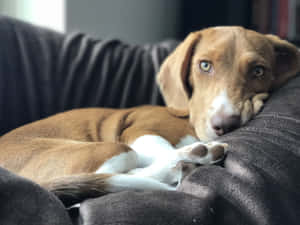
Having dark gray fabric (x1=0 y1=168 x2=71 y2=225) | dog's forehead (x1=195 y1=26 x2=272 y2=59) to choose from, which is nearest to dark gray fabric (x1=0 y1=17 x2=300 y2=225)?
dark gray fabric (x1=0 y1=168 x2=71 y2=225)

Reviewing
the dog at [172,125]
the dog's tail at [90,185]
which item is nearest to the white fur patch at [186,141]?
the dog at [172,125]

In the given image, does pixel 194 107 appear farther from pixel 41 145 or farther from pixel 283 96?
pixel 41 145

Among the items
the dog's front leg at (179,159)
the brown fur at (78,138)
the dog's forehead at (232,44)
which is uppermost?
the dog's forehead at (232,44)

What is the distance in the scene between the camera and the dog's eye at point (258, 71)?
201 centimetres

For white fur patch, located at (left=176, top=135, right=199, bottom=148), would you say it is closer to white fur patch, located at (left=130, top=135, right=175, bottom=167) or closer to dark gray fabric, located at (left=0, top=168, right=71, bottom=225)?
white fur patch, located at (left=130, top=135, right=175, bottom=167)

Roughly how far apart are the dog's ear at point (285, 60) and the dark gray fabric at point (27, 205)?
1.59 m

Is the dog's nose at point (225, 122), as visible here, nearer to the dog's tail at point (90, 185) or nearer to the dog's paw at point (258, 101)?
the dog's paw at point (258, 101)

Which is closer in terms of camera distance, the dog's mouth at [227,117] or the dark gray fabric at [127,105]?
the dark gray fabric at [127,105]

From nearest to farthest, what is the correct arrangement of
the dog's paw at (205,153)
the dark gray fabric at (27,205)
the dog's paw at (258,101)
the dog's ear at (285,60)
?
the dark gray fabric at (27,205) → the dog's paw at (205,153) → the dog's paw at (258,101) → the dog's ear at (285,60)

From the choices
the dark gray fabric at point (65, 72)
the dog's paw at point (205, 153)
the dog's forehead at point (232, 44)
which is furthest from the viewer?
the dark gray fabric at point (65, 72)

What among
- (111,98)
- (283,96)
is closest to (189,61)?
(283,96)

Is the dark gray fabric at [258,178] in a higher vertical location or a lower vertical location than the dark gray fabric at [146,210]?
lower

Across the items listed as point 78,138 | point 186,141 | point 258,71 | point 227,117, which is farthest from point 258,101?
point 78,138

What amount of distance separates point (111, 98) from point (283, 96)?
137 cm
